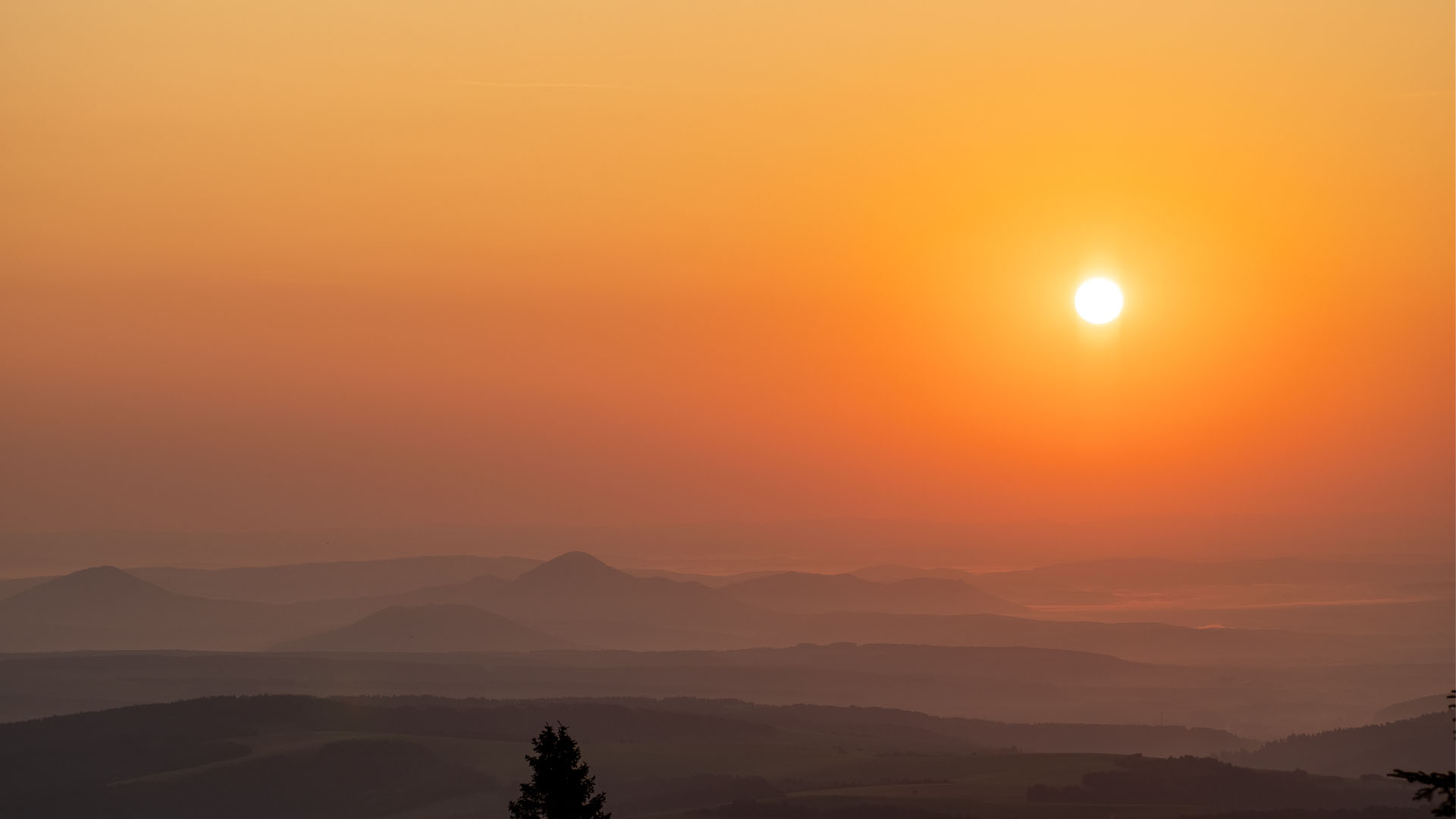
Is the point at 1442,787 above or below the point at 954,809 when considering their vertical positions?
below

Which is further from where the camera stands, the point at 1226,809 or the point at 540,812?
the point at 1226,809

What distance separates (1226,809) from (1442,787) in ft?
579

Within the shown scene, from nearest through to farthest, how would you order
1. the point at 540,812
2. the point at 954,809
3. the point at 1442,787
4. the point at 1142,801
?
1. the point at 1442,787
2. the point at 540,812
3. the point at 954,809
4. the point at 1142,801

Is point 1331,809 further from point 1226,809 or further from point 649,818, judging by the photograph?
point 649,818

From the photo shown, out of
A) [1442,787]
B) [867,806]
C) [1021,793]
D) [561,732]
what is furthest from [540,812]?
[1021,793]

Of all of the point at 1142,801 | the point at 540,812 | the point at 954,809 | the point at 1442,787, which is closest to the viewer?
the point at 1442,787

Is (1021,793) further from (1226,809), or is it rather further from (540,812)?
(540,812)

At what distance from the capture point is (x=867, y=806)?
18512cm

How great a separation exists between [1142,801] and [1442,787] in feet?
587

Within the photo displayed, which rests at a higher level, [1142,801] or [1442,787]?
[1142,801]

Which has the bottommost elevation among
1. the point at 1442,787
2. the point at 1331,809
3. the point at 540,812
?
the point at 1442,787

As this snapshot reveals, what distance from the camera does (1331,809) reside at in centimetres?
18725

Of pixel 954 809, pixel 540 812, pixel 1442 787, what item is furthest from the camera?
pixel 954 809

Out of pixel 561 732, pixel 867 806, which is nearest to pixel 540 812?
pixel 561 732
